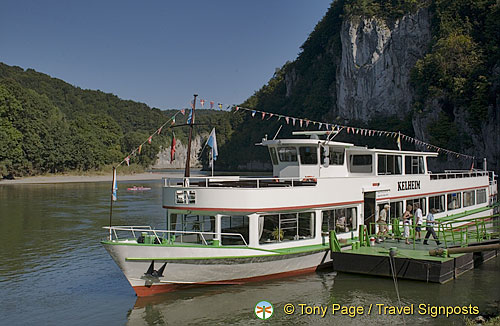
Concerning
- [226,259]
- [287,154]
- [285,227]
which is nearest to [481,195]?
[287,154]

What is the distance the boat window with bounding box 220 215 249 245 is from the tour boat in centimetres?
3

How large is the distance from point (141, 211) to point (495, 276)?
26.5 metres

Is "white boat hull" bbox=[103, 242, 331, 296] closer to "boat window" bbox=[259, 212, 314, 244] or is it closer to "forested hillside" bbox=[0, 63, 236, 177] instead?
"boat window" bbox=[259, 212, 314, 244]

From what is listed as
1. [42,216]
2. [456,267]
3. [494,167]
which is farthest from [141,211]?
[494,167]

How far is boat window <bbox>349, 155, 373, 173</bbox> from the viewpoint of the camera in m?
19.0

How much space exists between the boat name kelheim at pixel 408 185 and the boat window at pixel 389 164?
578mm

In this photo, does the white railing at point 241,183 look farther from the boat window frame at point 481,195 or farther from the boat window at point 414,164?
the boat window frame at point 481,195

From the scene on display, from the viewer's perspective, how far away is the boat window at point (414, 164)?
2045 cm

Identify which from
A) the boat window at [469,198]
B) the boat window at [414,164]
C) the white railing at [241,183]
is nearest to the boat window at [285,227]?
the white railing at [241,183]

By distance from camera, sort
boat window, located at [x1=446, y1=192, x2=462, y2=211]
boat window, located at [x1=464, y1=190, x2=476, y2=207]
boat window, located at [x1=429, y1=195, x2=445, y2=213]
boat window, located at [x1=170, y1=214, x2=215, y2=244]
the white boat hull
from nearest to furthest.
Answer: the white boat hull
boat window, located at [x1=170, y1=214, x2=215, y2=244]
boat window, located at [x1=429, y1=195, x2=445, y2=213]
boat window, located at [x1=446, y1=192, x2=462, y2=211]
boat window, located at [x1=464, y1=190, x2=476, y2=207]

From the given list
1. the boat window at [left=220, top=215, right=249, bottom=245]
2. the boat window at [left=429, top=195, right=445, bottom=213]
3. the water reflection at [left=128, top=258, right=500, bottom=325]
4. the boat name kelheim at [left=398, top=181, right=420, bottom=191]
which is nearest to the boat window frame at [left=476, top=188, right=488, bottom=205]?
the boat window at [left=429, top=195, right=445, bottom=213]

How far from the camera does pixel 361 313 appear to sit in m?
12.4

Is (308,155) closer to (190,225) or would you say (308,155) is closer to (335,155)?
(335,155)

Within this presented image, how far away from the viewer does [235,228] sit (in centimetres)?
1559
